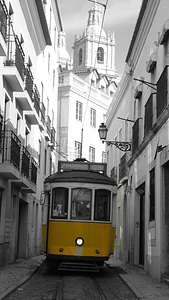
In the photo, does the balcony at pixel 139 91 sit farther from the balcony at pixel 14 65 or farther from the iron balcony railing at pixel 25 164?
the iron balcony railing at pixel 25 164

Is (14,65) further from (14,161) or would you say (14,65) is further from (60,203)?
(60,203)

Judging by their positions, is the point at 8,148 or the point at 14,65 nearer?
the point at 8,148

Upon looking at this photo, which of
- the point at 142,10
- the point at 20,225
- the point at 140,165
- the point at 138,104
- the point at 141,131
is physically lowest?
the point at 20,225

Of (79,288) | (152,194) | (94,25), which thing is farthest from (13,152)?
(94,25)

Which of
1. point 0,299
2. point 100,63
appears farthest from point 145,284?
point 100,63

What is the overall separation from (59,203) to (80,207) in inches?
22.9

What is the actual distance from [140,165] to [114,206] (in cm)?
260

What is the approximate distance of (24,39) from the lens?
63.4 ft

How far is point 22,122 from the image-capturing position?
19297mm

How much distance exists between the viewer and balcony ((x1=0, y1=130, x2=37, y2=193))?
572 inches

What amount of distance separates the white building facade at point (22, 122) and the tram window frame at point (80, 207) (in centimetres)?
207

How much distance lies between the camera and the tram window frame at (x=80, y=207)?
13547mm

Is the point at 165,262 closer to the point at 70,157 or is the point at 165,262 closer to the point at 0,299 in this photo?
the point at 0,299

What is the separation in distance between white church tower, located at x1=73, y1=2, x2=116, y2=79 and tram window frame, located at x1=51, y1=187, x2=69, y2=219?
64102 mm
